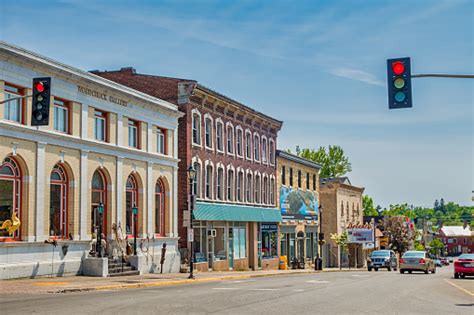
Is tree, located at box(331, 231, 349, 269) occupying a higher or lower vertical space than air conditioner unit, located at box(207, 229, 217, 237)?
lower

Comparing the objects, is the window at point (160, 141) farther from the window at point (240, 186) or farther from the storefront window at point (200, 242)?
the window at point (240, 186)

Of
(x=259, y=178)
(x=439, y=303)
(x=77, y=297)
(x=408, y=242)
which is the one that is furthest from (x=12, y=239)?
(x=408, y=242)

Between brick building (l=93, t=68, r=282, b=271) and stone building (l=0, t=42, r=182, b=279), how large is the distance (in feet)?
9.26

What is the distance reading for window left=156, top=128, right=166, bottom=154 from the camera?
37.9 m

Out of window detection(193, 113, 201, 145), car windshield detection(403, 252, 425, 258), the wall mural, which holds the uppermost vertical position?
window detection(193, 113, 201, 145)

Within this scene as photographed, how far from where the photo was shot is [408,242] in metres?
98.6

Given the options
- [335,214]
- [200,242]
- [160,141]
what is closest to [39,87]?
[160,141]

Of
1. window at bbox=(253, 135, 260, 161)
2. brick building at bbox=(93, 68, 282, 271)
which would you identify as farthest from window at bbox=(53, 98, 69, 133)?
window at bbox=(253, 135, 260, 161)

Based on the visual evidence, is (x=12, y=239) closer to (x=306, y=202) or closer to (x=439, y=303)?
(x=439, y=303)

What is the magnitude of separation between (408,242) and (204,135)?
2472 inches

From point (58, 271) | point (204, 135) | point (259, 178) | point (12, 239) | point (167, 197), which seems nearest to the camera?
point (12, 239)

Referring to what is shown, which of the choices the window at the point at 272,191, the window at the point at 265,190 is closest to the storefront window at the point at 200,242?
the window at the point at 265,190

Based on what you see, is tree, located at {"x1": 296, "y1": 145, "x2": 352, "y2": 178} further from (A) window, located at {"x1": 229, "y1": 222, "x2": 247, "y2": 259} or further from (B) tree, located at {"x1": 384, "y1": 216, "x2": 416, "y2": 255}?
(A) window, located at {"x1": 229, "y1": 222, "x2": 247, "y2": 259}

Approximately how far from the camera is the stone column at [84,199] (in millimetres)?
30266
